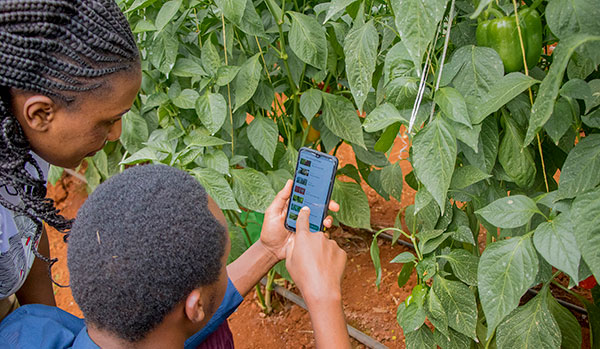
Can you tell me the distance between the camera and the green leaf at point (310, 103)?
1.46m

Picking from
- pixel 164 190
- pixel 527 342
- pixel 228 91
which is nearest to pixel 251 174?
pixel 228 91

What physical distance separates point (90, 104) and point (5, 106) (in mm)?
131

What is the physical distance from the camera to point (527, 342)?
1.10m

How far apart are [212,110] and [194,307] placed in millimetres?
657

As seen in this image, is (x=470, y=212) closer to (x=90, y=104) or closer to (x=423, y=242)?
(x=423, y=242)

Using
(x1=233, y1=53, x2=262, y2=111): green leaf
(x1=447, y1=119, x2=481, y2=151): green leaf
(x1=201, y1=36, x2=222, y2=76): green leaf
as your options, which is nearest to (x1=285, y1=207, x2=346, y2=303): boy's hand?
(x1=447, y1=119, x2=481, y2=151): green leaf

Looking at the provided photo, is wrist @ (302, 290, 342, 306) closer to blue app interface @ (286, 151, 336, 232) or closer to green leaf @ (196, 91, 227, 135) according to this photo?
blue app interface @ (286, 151, 336, 232)

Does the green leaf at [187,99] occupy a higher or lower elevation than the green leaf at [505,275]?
lower

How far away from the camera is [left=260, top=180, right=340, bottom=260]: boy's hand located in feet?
4.17

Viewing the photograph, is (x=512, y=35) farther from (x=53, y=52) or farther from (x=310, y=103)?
(x=53, y=52)

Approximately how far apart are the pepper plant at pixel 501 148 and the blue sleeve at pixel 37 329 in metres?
0.69

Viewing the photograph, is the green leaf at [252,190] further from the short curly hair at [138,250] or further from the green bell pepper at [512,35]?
the green bell pepper at [512,35]

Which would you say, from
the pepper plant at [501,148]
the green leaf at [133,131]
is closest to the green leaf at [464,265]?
the pepper plant at [501,148]

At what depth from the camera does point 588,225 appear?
866 mm
